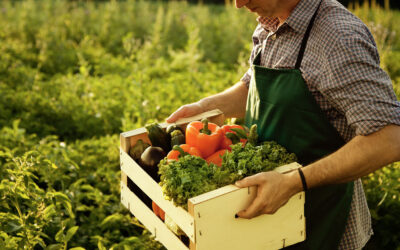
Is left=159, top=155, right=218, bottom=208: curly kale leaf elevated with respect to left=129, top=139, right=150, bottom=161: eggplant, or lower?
elevated

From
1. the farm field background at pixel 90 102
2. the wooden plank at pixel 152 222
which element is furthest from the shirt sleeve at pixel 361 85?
the farm field background at pixel 90 102

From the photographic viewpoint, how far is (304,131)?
2.14m

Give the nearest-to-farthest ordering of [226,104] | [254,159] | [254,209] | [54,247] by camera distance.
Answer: [254,209] → [254,159] → [54,247] → [226,104]

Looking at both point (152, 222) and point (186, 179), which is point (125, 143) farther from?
point (186, 179)

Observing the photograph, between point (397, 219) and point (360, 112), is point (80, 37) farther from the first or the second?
point (360, 112)

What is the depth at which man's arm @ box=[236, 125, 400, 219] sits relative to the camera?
6.04ft

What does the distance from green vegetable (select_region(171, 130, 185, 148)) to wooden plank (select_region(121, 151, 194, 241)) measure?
23cm

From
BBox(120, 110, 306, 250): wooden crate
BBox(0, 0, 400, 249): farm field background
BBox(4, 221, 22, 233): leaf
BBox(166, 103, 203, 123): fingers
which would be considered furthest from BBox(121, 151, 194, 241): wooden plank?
BBox(4, 221, 22, 233): leaf

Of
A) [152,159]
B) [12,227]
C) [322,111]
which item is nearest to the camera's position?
[322,111]

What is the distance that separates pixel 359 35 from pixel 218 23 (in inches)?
294

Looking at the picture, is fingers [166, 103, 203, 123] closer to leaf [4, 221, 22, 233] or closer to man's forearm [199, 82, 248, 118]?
man's forearm [199, 82, 248, 118]

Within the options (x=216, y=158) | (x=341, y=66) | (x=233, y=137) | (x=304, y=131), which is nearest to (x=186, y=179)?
(x=216, y=158)

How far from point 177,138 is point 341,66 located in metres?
0.88

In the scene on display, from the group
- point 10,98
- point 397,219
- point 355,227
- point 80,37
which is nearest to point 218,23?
point 80,37
